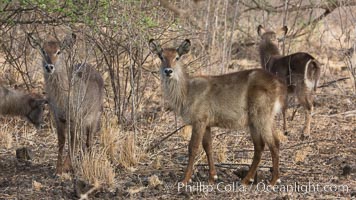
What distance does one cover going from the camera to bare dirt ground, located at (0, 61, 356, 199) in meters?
6.56

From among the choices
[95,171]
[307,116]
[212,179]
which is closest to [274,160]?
[212,179]

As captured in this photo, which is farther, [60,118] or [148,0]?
[148,0]

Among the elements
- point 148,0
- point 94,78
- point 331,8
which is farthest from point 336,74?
point 94,78

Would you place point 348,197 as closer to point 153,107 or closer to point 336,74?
point 153,107

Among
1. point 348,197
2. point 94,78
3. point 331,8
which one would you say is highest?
point 331,8

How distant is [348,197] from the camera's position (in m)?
6.39

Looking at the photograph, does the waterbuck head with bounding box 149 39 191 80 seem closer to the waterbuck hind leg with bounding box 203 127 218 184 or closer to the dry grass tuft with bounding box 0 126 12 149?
the waterbuck hind leg with bounding box 203 127 218 184

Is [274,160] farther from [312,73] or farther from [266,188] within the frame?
[312,73]

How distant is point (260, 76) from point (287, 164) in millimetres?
1348

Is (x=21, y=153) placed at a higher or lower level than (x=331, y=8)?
lower

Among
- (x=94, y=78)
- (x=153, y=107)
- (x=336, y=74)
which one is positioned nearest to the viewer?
(x=94, y=78)

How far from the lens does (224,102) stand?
7.04 meters

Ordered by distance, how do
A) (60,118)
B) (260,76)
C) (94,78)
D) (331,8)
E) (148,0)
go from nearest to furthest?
(260,76) < (60,118) < (94,78) < (148,0) < (331,8)

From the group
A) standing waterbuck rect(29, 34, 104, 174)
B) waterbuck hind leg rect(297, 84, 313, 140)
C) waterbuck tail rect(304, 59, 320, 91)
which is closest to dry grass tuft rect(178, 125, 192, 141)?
standing waterbuck rect(29, 34, 104, 174)
